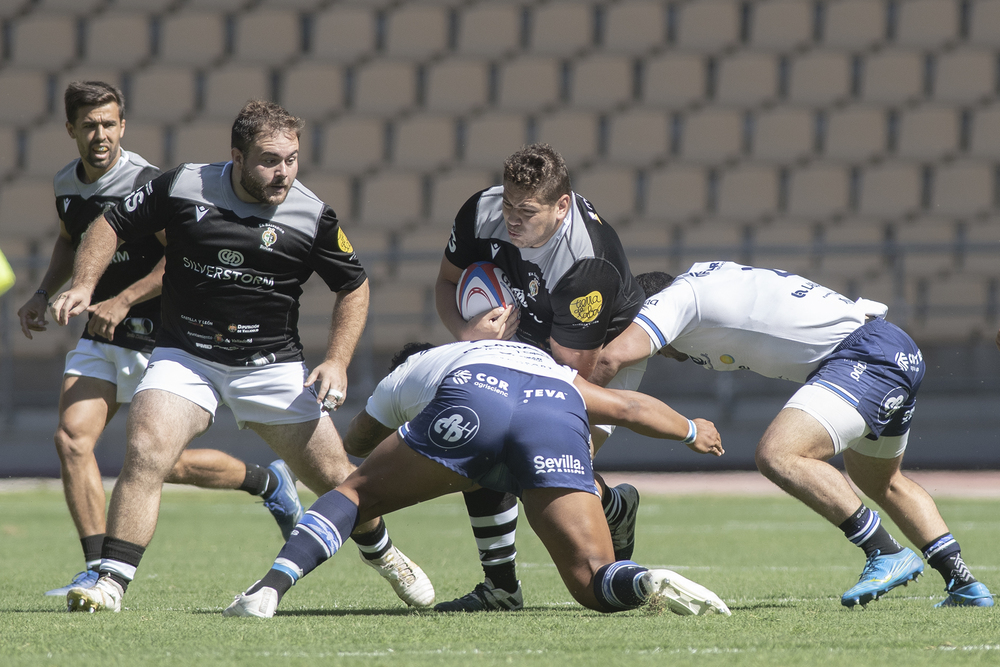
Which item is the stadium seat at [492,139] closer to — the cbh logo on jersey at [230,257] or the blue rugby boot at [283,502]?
the blue rugby boot at [283,502]

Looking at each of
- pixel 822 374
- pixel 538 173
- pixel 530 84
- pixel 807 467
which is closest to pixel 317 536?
pixel 538 173

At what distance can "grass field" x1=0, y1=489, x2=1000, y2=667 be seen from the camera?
3.46 m

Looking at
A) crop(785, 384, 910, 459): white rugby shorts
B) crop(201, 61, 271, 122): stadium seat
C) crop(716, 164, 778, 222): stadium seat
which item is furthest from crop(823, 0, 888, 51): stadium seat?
crop(785, 384, 910, 459): white rugby shorts

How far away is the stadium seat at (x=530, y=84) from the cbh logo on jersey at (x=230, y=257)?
1057cm

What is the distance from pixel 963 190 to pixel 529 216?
10186 millimetres

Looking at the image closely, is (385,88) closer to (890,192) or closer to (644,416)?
(890,192)

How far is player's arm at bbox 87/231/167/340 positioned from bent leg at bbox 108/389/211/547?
549 millimetres

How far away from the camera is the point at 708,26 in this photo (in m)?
15.5

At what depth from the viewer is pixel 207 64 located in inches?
632

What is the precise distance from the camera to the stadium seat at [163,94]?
1556cm

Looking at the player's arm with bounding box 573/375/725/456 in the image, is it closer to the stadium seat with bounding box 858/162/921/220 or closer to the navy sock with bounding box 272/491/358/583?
the navy sock with bounding box 272/491/358/583

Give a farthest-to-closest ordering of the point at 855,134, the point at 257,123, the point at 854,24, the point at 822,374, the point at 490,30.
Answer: the point at 490,30 < the point at 854,24 < the point at 855,134 < the point at 822,374 < the point at 257,123

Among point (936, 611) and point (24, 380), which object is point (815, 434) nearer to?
point (936, 611)

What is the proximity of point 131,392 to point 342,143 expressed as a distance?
9708mm
